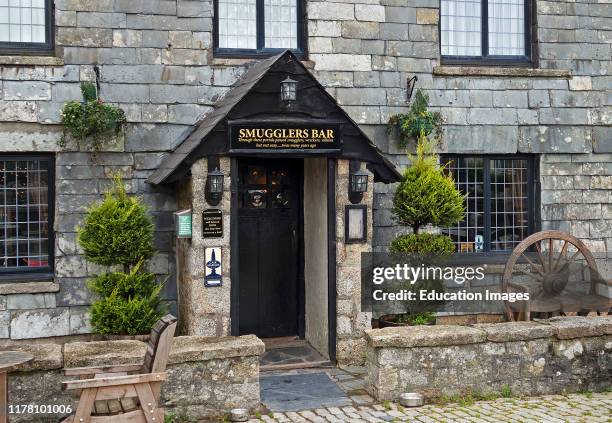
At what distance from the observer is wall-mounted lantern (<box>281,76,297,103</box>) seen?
8828 mm

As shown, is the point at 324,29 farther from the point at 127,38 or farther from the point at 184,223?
the point at 184,223

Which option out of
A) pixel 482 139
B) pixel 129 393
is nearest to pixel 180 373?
pixel 129 393

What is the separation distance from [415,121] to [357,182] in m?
1.59

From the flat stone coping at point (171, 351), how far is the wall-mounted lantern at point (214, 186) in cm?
175

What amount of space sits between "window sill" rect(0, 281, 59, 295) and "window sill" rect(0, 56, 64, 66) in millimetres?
2499

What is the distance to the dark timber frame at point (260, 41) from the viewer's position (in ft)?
33.4

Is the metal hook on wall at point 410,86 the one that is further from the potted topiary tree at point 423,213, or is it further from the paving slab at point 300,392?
the paving slab at point 300,392

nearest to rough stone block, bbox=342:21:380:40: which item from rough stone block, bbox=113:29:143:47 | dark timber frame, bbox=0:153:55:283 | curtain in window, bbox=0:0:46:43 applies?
rough stone block, bbox=113:29:143:47

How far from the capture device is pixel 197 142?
878 cm

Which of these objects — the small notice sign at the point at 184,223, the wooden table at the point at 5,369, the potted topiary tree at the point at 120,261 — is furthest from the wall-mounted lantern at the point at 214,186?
the wooden table at the point at 5,369

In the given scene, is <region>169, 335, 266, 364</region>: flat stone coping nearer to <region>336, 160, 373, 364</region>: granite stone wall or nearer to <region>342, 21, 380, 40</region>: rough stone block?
<region>336, 160, 373, 364</region>: granite stone wall

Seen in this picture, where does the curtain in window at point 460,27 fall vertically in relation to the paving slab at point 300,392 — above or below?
above

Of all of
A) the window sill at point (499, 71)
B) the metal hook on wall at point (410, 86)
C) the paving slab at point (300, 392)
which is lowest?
the paving slab at point (300, 392)

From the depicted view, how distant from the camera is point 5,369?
5.95 meters
